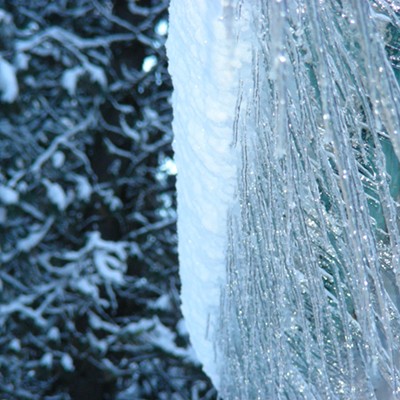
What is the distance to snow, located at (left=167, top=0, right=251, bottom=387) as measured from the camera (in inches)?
21.9

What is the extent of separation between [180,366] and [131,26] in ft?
7.08

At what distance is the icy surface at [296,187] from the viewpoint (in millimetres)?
449

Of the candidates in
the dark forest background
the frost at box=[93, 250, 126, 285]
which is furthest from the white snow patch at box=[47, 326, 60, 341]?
the frost at box=[93, 250, 126, 285]

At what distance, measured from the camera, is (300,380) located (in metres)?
0.70

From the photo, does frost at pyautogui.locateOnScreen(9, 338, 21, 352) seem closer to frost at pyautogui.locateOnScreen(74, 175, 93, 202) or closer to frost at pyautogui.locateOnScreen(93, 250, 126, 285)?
frost at pyautogui.locateOnScreen(93, 250, 126, 285)

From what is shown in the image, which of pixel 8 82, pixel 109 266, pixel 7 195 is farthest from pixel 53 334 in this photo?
pixel 8 82

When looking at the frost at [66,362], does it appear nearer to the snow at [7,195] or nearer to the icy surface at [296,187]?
the snow at [7,195]

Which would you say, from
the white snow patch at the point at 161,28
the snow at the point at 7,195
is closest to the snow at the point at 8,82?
the snow at the point at 7,195

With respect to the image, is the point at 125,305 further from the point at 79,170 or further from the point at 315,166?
the point at 315,166

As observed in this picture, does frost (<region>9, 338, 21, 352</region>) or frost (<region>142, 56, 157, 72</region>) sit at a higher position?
frost (<region>142, 56, 157, 72</region>)

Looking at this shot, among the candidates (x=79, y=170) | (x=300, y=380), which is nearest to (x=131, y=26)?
(x=79, y=170)

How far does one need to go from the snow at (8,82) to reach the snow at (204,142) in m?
2.69

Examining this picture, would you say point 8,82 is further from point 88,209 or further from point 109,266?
point 109,266

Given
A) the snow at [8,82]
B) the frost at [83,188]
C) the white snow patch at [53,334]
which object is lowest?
the white snow patch at [53,334]
